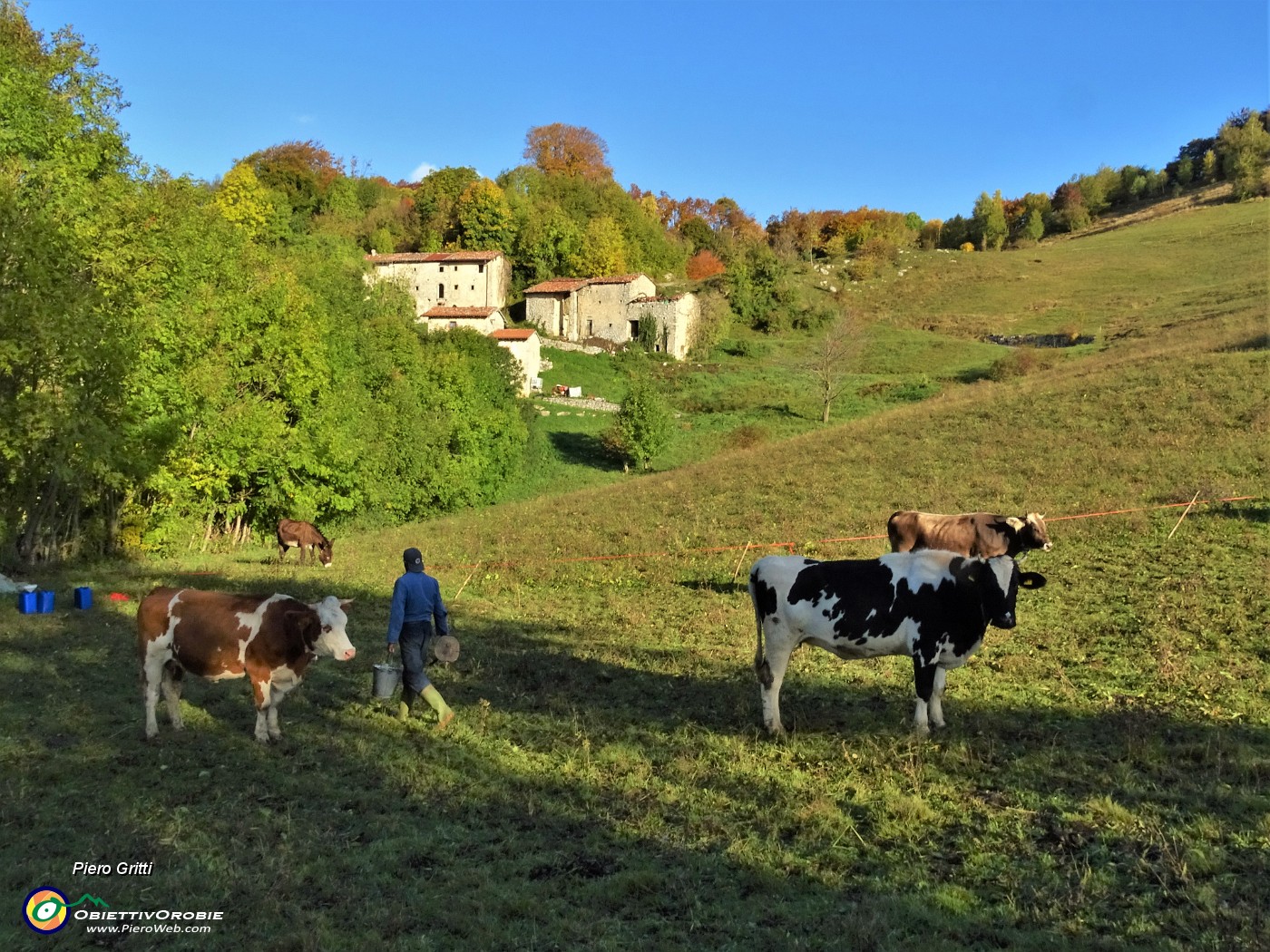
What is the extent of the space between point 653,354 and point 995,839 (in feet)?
235

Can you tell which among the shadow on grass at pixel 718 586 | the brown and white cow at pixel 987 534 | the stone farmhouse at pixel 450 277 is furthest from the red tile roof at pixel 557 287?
the brown and white cow at pixel 987 534

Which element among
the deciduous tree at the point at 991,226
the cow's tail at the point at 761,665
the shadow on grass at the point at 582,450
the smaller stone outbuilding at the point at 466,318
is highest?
the deciduous tree at the point at 991,226

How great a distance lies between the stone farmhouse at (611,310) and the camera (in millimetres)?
78125

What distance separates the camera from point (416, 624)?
9.76 m

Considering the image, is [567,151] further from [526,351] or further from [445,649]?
[445,649]

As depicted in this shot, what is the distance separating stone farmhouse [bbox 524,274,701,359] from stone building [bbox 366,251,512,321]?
4363mm

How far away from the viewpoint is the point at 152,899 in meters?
5.82

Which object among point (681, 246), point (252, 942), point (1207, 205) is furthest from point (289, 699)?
point (1207, 205)

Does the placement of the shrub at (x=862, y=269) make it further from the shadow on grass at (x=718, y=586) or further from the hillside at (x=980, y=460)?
the shadow on grass at (x=718, y=586)

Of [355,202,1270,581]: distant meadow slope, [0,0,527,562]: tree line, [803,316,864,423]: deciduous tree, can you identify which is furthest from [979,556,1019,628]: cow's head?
[803,316,864,423]: deciduous tree

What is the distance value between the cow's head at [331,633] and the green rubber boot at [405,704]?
1.32m

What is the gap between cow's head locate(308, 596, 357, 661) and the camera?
889 cm

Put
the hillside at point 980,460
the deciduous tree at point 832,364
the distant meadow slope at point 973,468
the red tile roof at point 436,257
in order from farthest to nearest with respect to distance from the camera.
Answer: the red tile roof at point 436,257, the deciduous tree at point 832,364, the hillside at point 980,460, the distant meadow slope at point 973,468

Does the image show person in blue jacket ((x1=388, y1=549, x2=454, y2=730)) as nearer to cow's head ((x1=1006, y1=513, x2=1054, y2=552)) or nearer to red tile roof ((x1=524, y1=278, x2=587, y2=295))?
cow's head ((x1=1006, y1=513, x2=1054, y2=552))
